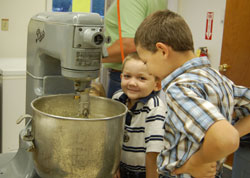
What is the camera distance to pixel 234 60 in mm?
3020

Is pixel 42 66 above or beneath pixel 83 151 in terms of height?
above

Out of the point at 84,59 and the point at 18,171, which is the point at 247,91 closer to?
the point at 84,59

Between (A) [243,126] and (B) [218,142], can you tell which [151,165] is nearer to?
(A) [243,126]

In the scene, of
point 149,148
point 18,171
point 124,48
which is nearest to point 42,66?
point 18,171

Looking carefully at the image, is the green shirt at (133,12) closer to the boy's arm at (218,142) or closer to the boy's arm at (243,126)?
the boy's arm at (243,126)

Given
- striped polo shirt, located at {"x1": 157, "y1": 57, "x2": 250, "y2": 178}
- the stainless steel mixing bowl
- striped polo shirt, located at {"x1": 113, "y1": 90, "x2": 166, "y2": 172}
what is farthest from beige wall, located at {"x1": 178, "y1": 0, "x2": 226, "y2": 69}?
the stainless steel mixing bowl

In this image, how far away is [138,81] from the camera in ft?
4.25

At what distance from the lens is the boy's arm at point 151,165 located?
45.8 inches

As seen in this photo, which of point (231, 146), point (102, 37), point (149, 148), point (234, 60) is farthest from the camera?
point (234, 60)

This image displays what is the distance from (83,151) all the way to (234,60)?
2523 millimetres

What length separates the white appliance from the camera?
1.78 meters

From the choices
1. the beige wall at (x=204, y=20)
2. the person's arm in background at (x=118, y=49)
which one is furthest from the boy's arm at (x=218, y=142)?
the beige wall at (x=204, y=20)

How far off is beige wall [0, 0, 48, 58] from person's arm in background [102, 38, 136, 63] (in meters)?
1.15

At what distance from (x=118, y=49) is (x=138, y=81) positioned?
0.37 metres
